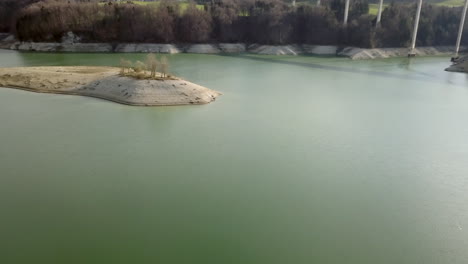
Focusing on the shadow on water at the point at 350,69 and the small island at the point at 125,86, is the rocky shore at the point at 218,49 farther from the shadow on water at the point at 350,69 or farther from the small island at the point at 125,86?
the small island at the point at 125,86

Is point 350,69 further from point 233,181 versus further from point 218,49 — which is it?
point 233,181

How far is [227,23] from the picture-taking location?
3616 cm

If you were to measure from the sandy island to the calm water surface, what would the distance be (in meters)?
0.64

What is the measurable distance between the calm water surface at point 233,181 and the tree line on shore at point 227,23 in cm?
1853

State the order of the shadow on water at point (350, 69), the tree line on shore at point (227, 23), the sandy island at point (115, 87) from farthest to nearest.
A: 1. the tree line on shore at point (227, 23)
2. the shadow on water at point (350, 69)
3. the sandy island at point (115, 87)

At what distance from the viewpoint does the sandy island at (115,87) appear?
15.1m

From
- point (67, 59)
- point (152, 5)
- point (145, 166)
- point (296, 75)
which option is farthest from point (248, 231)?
point (152, 5)

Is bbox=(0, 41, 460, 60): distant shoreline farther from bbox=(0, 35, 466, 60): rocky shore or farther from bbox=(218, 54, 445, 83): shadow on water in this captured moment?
bbox=(218, 54, 445, 83): shadow on water

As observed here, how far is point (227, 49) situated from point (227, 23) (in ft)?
9.41

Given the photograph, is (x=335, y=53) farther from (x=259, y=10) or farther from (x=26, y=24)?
(x=26, y=24)

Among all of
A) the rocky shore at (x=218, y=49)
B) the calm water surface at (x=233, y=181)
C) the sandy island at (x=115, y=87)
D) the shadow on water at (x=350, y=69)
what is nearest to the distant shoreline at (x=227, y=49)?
the rocky shore at (x=218, y=49)

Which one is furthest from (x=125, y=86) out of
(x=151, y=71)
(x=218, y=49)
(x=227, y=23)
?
(x=227, y=23)

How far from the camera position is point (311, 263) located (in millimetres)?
5852

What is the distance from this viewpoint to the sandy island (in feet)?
49.5
